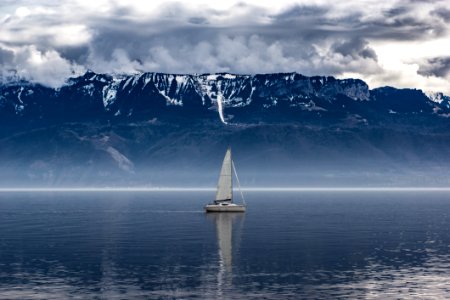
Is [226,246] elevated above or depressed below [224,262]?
above

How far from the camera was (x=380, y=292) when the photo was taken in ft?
286

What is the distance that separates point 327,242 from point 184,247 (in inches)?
1032

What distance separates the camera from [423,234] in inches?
6339

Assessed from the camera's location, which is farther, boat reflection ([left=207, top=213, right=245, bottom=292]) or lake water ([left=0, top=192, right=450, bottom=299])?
boat reflection ([left=207, top=213, right=245, bottom=292])

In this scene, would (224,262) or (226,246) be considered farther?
(226,246)

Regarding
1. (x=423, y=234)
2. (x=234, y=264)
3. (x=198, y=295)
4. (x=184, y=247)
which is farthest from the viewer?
(x=423, y=234)

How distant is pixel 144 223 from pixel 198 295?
10801 centimetres

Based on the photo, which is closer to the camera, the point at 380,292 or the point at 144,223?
the point at 380,292

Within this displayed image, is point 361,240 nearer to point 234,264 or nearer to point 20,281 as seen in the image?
point 234,264

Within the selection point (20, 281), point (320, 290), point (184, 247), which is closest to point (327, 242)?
point (184, 247)

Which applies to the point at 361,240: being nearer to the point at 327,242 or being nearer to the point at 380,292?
the point at 327,242

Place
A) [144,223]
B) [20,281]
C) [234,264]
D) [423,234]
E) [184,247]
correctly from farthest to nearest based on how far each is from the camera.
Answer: [144,223]
[423,234]
[184,247]
[234,264]
[20,281]

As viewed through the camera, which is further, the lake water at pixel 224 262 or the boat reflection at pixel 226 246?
the boat reflection at pixel 226 246

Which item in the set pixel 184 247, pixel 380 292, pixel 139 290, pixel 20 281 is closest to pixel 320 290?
pixel 380 292
